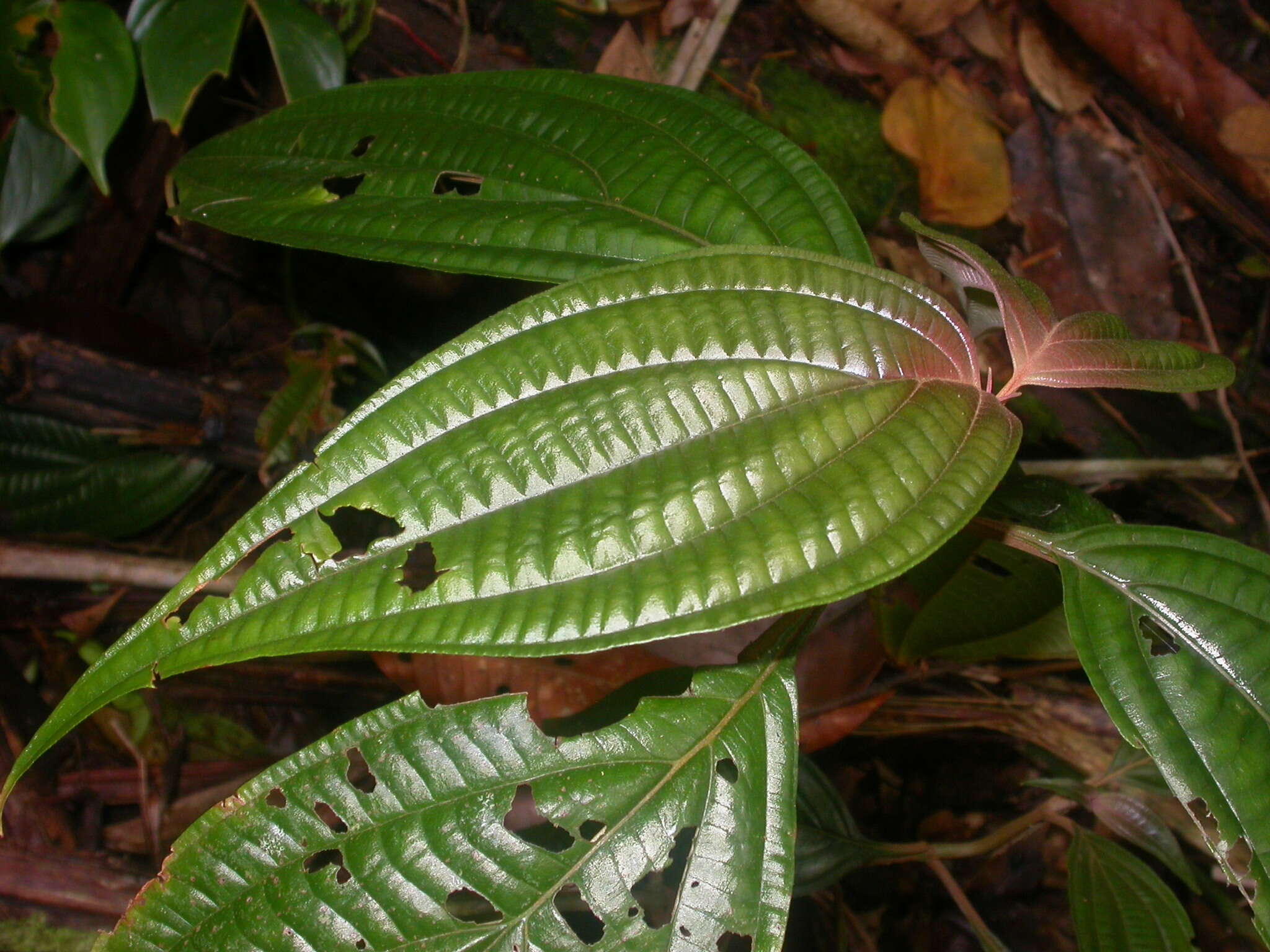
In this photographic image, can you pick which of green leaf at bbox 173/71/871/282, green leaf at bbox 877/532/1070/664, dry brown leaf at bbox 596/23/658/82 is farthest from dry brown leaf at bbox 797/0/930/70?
green leaf at bbox 877/532/1070/664

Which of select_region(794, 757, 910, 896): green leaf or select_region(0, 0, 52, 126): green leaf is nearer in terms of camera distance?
select_region(794, 757, 910, 896): green leaf

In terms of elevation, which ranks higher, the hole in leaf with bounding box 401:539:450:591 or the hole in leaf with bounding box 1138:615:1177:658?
the hole in leaf with bounding box 1138:615:1177:658

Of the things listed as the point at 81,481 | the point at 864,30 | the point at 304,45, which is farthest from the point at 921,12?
the point at 81,481

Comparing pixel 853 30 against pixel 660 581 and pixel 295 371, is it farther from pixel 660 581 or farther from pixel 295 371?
pixel 660 581

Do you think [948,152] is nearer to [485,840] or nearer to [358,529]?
[358,529]

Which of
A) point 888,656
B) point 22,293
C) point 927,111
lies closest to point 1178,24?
point 927,111

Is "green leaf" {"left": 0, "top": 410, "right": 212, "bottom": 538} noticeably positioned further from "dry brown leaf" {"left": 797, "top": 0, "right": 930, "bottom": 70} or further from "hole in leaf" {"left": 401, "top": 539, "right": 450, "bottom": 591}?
"dry brown leaf" {"left": 797, "top": 0, "right": 930, "bottom": 70}
